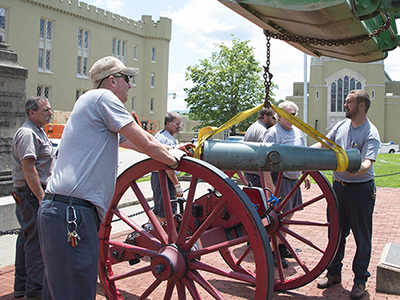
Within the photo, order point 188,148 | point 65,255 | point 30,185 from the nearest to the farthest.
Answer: point 65,255, point 188,148, point 30,185

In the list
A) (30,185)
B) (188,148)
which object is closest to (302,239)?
(188,148)

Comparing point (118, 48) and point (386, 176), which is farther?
point (118, 48)

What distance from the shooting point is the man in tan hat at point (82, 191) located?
2.14m

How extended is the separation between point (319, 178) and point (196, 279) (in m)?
1.68

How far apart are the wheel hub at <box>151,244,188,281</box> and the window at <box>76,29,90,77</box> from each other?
125 feet

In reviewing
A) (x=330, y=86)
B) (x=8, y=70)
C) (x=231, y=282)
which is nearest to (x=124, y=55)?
(x=330, y=86)

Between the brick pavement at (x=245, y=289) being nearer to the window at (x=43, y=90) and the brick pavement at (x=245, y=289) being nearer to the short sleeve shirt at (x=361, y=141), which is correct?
the short sleeve shirt at (x=361, y=141)

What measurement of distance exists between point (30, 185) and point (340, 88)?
52668 millimetres

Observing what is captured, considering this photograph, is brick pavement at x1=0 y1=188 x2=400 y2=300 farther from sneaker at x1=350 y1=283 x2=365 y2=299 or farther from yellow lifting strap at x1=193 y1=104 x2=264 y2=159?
yellow lifting strap at x1=193 y1=104 x2=264 y2=159

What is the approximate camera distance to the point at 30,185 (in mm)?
3424

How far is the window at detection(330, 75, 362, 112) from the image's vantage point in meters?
51.2

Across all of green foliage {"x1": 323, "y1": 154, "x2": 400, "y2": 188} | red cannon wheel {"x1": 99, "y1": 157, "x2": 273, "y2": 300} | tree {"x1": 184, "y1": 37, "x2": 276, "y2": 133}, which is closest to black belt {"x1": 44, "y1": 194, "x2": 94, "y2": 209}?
red cannon wheel {"x1": 99, "y1": 157, "x2": 273, "y2": 300}

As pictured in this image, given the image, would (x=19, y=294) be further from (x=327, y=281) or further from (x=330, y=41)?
(x=330, y=41)

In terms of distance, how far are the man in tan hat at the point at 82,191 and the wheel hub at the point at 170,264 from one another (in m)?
0.45
